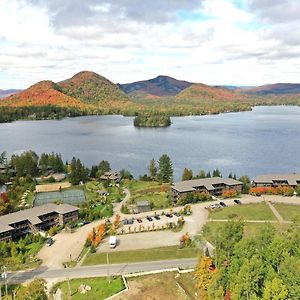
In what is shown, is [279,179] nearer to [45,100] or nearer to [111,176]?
[111,176]

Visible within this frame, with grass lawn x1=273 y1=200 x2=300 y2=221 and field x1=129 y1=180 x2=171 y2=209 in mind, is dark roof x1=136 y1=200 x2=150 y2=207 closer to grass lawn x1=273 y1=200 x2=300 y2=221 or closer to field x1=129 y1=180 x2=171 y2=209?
field x1=129 y1=180 x2=171 y2=209

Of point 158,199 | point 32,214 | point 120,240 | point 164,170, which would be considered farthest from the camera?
point 164,170

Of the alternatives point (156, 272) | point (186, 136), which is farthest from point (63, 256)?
point (186, 136)

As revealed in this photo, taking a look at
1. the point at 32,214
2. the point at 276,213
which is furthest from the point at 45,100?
the point at 276,213

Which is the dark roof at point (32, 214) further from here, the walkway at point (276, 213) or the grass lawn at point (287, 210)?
the grass lawn at point (287, 210)

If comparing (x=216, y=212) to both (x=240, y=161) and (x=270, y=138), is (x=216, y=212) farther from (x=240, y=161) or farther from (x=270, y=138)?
(x=270, y=138)

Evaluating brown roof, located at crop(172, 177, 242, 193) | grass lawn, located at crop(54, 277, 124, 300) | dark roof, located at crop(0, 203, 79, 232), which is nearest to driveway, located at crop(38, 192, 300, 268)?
dark roof, located at crop(0, 203, 79, 232)

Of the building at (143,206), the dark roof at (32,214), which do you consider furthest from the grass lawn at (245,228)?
the dark roof at (32,214)

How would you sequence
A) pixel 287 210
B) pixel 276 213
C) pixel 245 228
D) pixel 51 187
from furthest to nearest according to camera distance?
pixel 51 187
pixel 287 210
pixel 276 213
pixel 245 228
